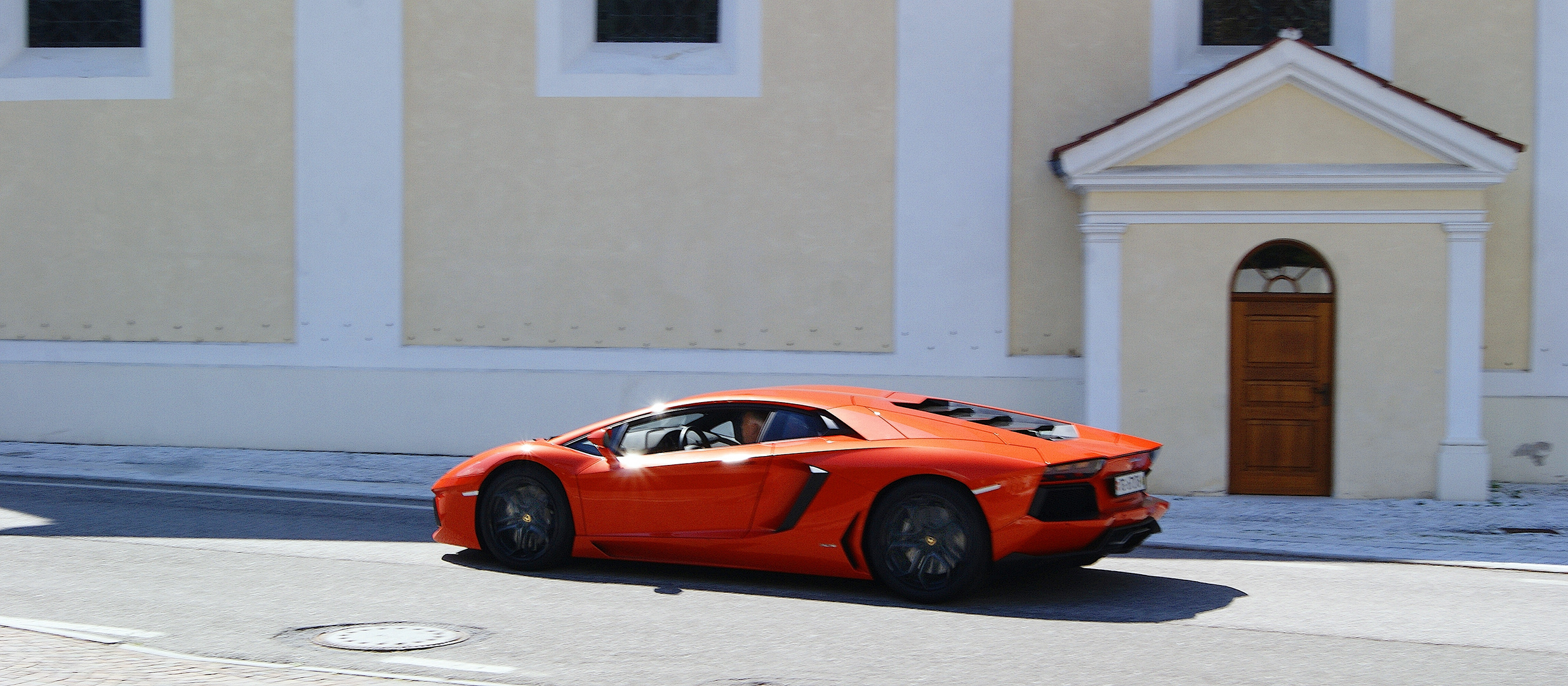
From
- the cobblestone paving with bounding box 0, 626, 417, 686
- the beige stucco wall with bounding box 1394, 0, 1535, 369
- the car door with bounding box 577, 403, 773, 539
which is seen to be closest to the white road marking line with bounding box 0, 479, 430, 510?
the car door with bounding box 577, 403, 773, 539

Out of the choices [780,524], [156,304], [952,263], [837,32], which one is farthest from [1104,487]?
[156,304]

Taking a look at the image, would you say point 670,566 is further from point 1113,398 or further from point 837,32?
point 837,32

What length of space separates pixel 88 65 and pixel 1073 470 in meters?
14.6

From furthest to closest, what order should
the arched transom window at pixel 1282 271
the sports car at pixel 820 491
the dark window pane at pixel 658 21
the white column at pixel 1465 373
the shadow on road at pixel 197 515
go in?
1. the dark window pane at pixel 658 21
2. the arched transom window at pixel 1282 271
3. the white column at pixel 1465 373
4. the shadow on road at pixel 197 515
5. the sports car at pixel 820 491

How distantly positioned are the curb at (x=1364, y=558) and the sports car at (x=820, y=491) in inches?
92.6

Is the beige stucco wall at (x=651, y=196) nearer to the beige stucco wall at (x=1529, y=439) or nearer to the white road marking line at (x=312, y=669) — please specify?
the beige stucco wall at (x=1529, y=439)

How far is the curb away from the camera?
28.3 ft

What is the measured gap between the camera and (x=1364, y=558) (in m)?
9.06

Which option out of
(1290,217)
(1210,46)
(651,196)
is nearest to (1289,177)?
(1290,217)

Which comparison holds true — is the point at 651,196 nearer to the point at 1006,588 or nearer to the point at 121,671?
the point at 1006,588

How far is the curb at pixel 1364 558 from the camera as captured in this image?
8.62 meters

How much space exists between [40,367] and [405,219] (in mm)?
5076

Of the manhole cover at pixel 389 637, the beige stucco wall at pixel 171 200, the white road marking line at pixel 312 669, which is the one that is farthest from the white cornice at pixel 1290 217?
the beige stucco wall at pixel 171 200

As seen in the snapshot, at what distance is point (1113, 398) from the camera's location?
1273 centimetres
